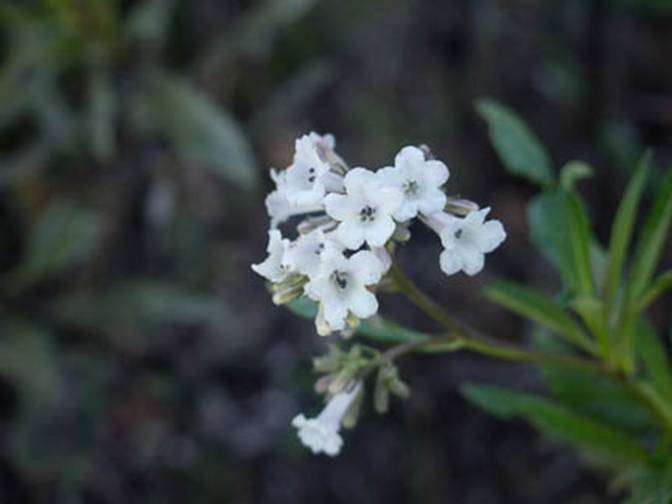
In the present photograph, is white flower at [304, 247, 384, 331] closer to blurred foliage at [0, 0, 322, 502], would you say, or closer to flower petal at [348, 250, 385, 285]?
flower petal at [348, 250, 385, 285]

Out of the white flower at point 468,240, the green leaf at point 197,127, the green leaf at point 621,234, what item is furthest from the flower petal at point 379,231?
the green leaf at point 197,127

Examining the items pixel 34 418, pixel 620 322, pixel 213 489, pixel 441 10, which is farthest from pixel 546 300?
pixel 441 10

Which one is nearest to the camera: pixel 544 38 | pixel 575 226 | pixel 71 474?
pixel 575 226

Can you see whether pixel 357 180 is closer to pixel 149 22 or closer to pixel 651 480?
pixel 651 480

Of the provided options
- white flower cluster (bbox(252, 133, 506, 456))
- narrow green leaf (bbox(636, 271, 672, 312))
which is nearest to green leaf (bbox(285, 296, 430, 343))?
white flower cluster (bbox(252, 133, 506, 456))

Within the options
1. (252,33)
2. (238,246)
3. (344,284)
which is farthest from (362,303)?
(238,246)

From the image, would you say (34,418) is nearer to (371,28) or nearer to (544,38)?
(371,28)
